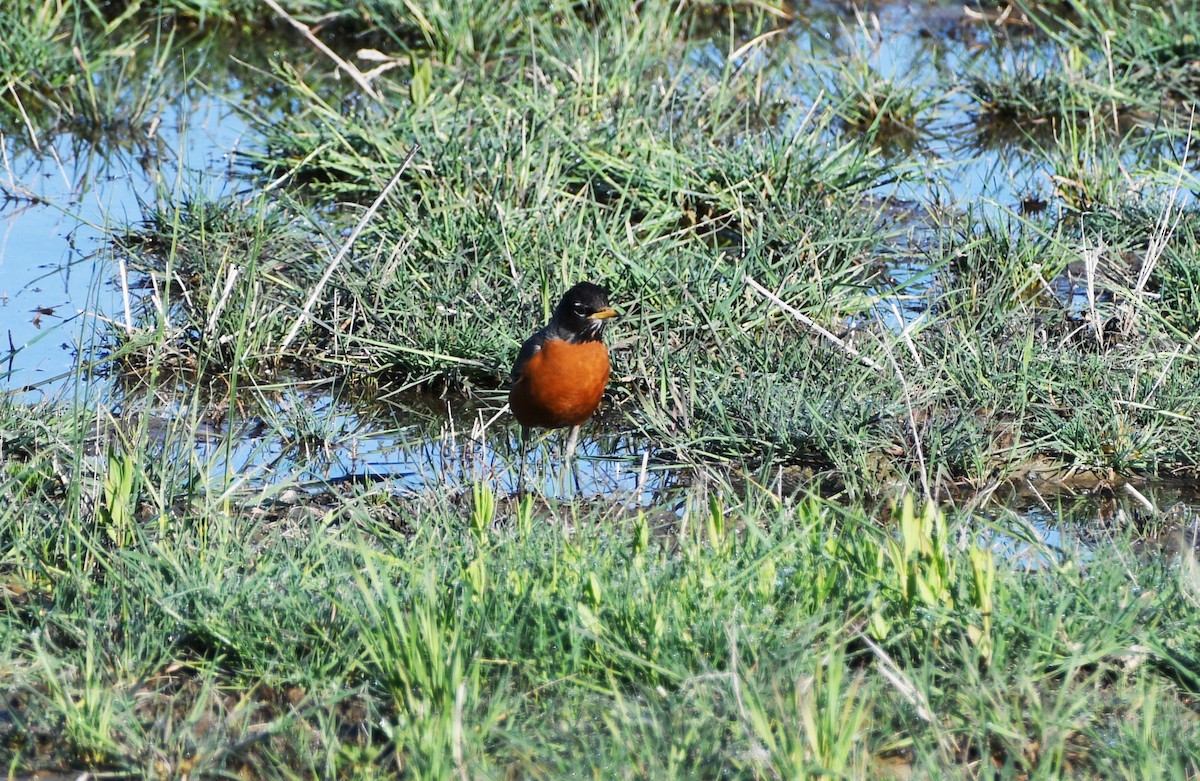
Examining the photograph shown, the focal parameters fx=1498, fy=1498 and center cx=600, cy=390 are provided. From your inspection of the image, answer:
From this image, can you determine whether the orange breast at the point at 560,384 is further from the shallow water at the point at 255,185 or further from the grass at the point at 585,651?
the grass at the point at 585,651

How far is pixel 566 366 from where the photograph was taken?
16.8 feet

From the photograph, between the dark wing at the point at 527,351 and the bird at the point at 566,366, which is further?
the dark wing at the point at 527,351

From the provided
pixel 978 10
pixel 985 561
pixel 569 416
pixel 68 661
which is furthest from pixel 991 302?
pixel 978 10

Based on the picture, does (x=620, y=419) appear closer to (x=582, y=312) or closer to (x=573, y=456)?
(x=573, y=456)

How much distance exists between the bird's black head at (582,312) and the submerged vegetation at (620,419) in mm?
410

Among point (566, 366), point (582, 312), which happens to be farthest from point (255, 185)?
point (566, 366)

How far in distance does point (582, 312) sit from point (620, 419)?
0.70m

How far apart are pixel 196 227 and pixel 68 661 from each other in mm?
3520

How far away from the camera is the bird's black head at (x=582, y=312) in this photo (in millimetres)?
5223

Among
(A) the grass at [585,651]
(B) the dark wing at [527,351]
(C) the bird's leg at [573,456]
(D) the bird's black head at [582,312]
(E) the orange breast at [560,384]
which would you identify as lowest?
(A) the grass at [585,651]

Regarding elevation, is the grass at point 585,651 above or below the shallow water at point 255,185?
below

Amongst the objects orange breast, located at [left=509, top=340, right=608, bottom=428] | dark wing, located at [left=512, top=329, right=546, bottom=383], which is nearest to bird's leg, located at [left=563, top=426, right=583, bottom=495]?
orange breast, located at [left=509, top=340, right=608, bottom=428]

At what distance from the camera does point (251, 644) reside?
3494 mm

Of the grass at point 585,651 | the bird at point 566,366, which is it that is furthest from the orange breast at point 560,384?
the grass at point 585,651
